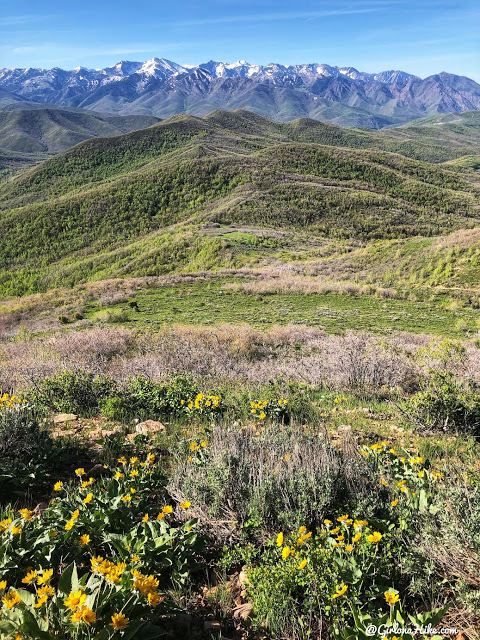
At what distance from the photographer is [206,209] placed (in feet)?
161

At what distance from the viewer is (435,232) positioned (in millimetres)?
38844

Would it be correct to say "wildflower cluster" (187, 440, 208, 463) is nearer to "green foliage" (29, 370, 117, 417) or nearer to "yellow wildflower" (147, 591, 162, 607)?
"yellow wildflower" (147, 591, 162, 607)

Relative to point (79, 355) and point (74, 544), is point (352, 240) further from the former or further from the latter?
point (74, 544)

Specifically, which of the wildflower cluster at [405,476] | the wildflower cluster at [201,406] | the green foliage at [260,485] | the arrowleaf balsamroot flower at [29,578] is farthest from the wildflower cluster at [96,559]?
the wildflower cluster at [201,406]

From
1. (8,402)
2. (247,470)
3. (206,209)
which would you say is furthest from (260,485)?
(206,209)

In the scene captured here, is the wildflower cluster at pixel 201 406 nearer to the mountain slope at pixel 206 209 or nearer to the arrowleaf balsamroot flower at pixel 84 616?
the arrowleaf balsamroot flower at pixel 84 616

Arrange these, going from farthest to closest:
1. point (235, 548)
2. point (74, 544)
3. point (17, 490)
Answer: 1. point (17, 490)
2. point (235, 548)
3. point (74, 544)

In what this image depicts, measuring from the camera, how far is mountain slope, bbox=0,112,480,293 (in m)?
38.6

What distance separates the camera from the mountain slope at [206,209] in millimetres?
38625

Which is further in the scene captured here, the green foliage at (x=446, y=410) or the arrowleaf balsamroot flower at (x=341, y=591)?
the green foliage at (x=446, y=410)

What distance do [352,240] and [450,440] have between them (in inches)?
1375

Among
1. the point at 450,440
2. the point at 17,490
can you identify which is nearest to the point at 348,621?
the point at 17,490

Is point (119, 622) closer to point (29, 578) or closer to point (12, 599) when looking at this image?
point (12, 599)

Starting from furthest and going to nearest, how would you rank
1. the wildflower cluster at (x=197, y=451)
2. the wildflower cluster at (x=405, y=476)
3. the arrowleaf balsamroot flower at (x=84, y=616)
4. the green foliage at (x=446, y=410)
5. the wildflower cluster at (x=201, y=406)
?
the wildflower cluster at (x=201, y=406) → the green foliage at (x=446, y=410) → the wildflower cluster at (x=197, y=451) → the wildflower cluster at (x=405, y=476) → the arrowleaf balsamroot flower at (x=84, y=616)
